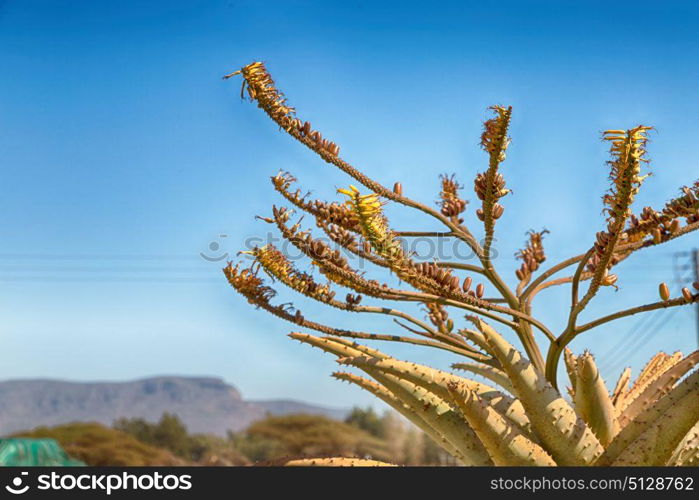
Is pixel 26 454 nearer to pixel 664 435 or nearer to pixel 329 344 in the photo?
pixel 329 344

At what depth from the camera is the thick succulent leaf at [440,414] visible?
2250 mm

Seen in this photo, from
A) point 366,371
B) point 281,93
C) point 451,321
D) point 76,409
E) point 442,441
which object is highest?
point 76,409

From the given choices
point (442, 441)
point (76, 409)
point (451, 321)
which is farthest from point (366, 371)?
point (76, 409)

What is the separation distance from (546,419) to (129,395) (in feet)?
320

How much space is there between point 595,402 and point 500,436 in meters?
0.36

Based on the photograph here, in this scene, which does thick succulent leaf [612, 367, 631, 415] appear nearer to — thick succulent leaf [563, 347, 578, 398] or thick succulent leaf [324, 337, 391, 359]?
thick succulent leaf [563, 347, 578, 398]

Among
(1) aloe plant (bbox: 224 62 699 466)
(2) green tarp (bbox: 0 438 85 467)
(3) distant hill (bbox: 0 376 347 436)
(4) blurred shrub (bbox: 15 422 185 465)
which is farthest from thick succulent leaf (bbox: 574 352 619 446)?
(3) distant hill (bbox: 0 376 347 436)

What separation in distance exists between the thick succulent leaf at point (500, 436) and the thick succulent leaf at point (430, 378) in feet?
0.34

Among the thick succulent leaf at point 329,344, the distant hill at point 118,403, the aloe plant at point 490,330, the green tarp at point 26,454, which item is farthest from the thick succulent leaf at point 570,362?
the distant hill at point 118,403

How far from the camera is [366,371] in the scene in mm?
2238

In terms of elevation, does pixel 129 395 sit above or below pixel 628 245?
above

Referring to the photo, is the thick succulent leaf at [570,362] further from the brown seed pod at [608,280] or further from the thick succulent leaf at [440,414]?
the thick succulent leaf at [440,414]
